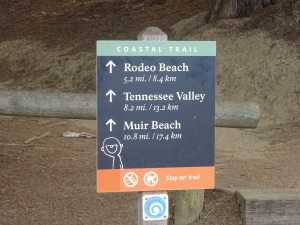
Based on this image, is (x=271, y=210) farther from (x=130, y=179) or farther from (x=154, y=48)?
(x=154, y=48)

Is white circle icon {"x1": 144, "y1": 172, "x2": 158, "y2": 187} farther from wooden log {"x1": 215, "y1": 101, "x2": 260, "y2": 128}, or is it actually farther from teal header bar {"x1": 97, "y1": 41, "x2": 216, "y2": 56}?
wooden log {"x1": 215, "y1": 101, "x2": 260, "y2": 128}

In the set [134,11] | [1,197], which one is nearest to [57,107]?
[1,197]

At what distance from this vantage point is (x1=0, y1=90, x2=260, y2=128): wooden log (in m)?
5.40

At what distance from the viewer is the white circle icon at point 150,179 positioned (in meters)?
4.16

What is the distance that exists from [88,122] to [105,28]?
16.6 ft

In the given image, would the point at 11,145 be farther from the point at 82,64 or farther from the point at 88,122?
the point at 82,64

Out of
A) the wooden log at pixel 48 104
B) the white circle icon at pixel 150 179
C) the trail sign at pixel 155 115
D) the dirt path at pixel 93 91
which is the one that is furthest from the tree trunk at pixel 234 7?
the white circle icon at pixel 150 179

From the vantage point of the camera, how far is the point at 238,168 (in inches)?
314

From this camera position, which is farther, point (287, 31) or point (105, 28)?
point (105, 28)

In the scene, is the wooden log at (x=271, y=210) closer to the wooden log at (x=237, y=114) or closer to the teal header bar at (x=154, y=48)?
the wooden log at (x=237, y=114)

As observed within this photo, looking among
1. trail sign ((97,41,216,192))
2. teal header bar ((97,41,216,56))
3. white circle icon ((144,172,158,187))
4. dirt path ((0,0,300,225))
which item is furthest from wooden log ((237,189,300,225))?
teal header bar ((97,41,216,56))

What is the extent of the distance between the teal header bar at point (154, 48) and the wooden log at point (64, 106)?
4.02 ft

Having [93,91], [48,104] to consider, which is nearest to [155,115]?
[48,104]

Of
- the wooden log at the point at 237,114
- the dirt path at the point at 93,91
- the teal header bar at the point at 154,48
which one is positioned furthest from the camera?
the dirt path at the point at 93,91
